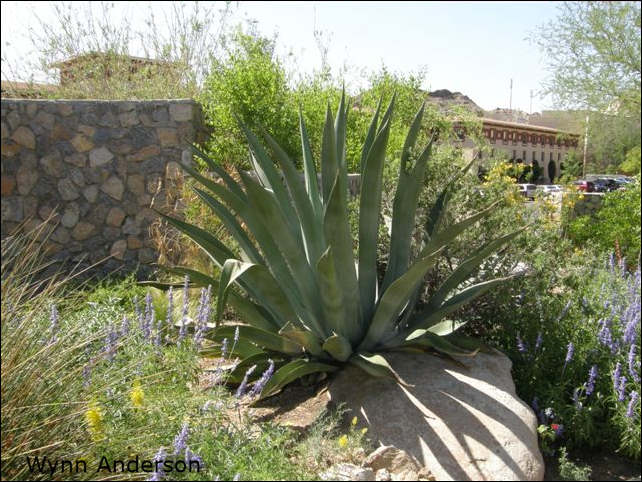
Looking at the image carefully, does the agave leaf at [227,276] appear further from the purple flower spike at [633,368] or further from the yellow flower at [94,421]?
the purple flower spike at [633,368]

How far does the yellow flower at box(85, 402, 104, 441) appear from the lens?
107 inches

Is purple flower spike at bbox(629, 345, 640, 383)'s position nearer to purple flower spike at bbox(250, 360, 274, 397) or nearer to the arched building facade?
purple flower spike at bbox(250, 360, 274, 397)

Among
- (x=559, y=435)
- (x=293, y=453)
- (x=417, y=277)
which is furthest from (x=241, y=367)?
(x=559, y=435)

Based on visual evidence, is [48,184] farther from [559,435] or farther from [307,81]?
[559,435]

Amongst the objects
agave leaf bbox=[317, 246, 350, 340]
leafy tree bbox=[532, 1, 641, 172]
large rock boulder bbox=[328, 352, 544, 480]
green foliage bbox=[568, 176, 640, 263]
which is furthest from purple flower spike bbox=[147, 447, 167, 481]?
leafy tree bbox=[532, 1, 641, 172]

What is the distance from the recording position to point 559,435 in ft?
11.0

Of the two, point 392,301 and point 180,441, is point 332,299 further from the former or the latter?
point 180,441

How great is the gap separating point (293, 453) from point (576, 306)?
2.24 m

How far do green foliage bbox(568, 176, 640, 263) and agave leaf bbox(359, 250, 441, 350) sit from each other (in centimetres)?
590

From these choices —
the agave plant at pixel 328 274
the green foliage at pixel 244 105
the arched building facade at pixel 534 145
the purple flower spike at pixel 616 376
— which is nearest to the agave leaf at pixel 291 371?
the agave plant at pixel 328 274

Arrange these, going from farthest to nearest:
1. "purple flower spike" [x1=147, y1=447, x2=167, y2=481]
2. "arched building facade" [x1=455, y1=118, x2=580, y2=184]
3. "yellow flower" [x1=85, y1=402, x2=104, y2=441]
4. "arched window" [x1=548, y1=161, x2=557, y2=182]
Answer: "arched window" [x1=548, y1=161, x2=557, y2=182] → "arched building facade" [x1=455, y1=118, x2=580, y2=184] → "yellow flower" [x1=85, y1=402, x2=104, y2=441] → "purple flower spike" [x1=147, y1=447, x2=167, y2=481]

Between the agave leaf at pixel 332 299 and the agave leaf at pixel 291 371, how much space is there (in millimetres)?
217

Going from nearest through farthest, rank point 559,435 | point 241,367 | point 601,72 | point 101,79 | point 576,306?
point 559,435, point 241,367, point 576,306, point 101,79, point 601,72

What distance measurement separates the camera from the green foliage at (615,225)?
28.9 ft
